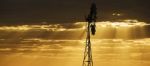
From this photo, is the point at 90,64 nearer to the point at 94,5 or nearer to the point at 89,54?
the point at 89,54

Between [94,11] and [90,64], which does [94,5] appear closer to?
[94,11]

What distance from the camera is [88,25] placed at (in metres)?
122

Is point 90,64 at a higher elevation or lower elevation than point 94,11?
lower

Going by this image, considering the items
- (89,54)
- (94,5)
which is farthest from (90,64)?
(94,5)

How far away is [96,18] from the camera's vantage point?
121688 millimetres

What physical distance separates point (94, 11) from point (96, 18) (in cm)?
174

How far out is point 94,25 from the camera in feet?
400

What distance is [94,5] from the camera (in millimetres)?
119312

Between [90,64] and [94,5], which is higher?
[94,5]

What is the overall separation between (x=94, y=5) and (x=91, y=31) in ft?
16.1

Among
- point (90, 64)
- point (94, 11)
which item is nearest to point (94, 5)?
point (94, 11)

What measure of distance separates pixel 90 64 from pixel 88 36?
4563 mm

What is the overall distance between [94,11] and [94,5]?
140 cm

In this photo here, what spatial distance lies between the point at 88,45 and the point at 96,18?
459cm
